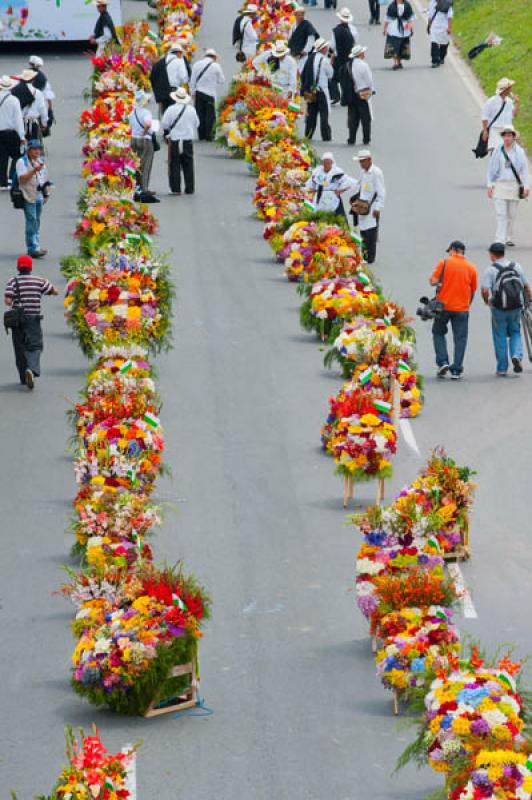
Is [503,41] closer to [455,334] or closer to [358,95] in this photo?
[358,95]

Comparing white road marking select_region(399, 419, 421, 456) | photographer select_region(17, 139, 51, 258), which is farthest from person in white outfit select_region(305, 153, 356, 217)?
white road marking select_region(399, 419, 421, 456)

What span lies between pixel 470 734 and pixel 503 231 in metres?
18.0

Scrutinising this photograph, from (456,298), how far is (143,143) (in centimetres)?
942

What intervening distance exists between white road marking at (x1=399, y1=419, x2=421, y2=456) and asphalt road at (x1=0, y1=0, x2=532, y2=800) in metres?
0.08

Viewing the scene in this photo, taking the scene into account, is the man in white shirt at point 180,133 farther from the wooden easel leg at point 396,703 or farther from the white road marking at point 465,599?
the wooden easel leg at point 396,703

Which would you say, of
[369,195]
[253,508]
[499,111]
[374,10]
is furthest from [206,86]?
[253,508]

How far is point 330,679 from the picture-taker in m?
15.8

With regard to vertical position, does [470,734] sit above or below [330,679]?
above

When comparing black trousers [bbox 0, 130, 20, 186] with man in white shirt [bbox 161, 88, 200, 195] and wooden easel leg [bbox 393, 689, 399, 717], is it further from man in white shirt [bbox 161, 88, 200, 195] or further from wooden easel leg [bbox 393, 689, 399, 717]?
wooden easel leg [bbox 393, 689, 399, 717]

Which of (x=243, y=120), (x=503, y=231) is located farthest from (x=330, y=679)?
(x=243, y=120)

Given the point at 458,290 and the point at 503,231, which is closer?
the point at 458,290

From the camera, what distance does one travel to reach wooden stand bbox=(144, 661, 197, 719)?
15078 millimetres

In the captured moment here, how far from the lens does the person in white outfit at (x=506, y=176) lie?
29.6 m

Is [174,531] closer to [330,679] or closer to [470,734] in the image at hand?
[330,679]
